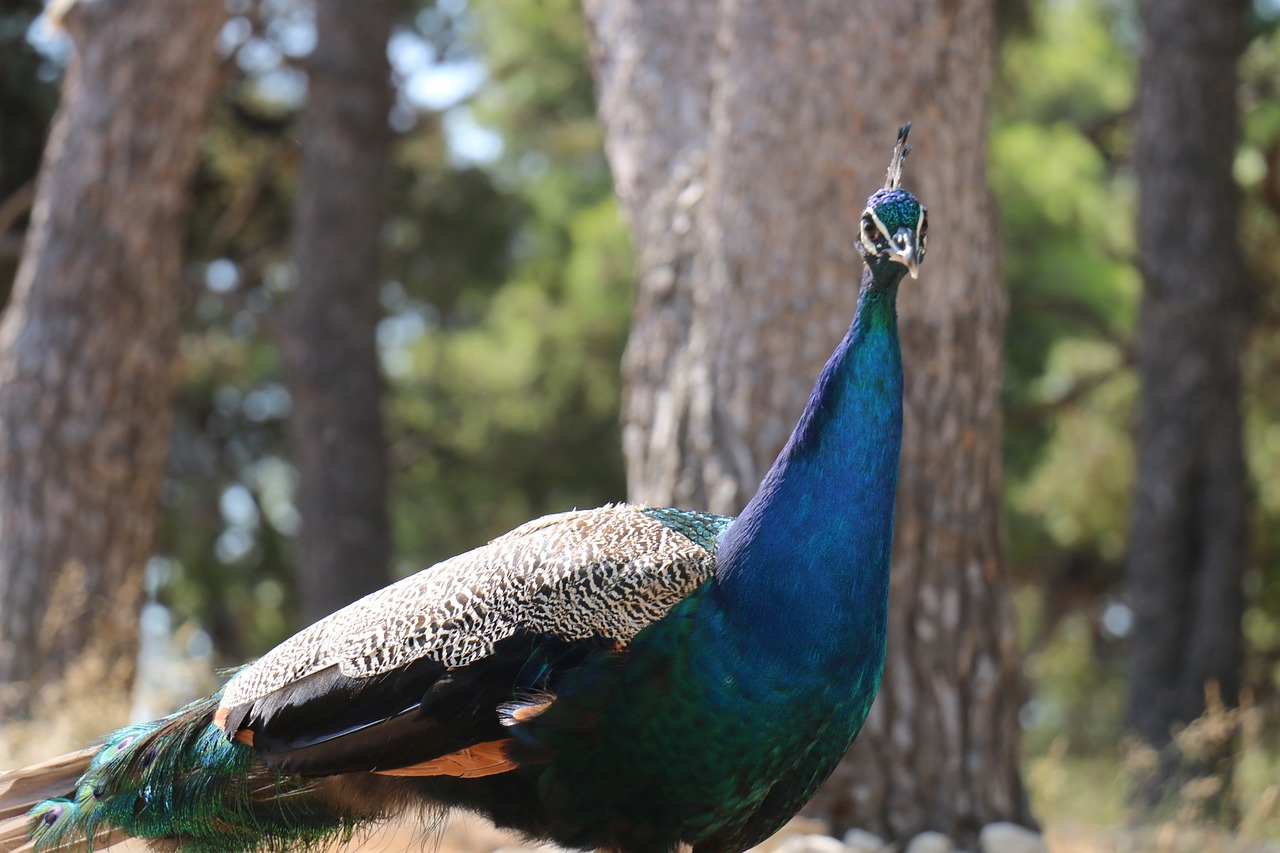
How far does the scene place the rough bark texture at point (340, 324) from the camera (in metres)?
7.98

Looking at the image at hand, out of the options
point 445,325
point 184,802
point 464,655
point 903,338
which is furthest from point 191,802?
point 445,325

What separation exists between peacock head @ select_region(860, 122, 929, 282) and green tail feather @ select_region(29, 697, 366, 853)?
5.04 feet

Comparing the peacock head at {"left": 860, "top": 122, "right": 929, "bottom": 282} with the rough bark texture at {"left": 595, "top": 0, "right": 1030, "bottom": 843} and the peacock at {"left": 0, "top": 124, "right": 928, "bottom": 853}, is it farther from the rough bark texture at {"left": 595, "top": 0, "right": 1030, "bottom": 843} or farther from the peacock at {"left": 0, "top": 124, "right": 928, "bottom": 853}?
the rough bark texture at {"left": 595, "top": 0, "right": 1030, "bottom": 843}

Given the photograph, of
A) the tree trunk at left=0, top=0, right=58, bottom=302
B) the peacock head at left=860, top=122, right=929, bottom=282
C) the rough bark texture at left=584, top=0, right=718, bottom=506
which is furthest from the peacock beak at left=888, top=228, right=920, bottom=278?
the tree trunk at left=0, top=0, right=58, bottom=302

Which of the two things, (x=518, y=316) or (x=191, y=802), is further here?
(x=518, y=316)

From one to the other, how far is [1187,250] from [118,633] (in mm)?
5445

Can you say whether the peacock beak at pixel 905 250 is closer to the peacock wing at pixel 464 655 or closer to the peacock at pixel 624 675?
the peacock at pixel 624 675

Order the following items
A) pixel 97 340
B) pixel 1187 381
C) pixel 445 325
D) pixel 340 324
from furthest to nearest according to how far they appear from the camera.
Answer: pixel 445 325 < pixel 340 324 < pixel 1187 381 < pixel 97 340

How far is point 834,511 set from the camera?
8.68 ft

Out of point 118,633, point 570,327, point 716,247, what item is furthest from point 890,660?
point 570,327

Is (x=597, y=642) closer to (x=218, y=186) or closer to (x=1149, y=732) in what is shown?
(x=1149, y=732)

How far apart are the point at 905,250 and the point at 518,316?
8.18 metres

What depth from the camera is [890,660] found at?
407cm

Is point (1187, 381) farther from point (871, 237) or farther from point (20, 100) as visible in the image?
point (20, 100)
